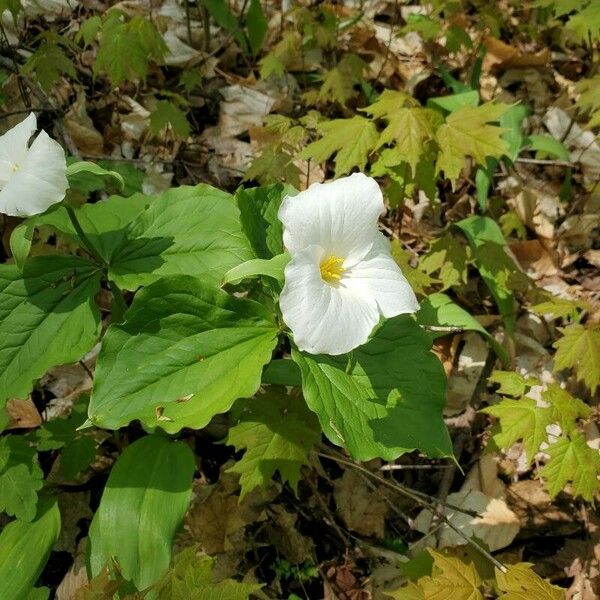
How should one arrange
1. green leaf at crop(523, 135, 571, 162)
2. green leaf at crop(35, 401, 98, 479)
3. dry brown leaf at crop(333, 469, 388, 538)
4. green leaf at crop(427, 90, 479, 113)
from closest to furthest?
1. green leaf at crop(35, 401, 98, 479)
2. dry brown leaf at crop(333, 469, 388, 538)
3. green leaf at crop(427, 90, 479, 113)
4. green leaf at crop(523, 135, 571, 162)

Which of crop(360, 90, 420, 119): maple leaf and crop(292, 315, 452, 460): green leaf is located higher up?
crop(360, 90, 420, 119): maple leaf

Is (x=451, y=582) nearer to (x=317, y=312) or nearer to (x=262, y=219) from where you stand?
(x=317, y=312)

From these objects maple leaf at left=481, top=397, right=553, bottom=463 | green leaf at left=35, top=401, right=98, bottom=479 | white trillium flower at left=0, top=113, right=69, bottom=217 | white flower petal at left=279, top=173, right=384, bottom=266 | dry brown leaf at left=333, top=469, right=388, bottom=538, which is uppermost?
white trillium flower at left=0, top=113, right=69, bottom=217

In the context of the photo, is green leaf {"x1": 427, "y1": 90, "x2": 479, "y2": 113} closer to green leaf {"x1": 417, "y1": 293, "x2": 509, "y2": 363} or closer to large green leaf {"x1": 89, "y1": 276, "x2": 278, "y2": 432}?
green leaf {"x1": 417, "y1": 293, "x2": 509, "y2": 363}

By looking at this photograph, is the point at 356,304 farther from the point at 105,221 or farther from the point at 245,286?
the point at 105,221

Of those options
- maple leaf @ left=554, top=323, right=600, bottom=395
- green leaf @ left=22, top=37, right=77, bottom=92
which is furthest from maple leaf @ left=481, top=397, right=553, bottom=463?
green leaf @ left=22, top=37, right=77, bottom=92

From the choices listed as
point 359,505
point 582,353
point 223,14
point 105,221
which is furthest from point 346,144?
point 223,14

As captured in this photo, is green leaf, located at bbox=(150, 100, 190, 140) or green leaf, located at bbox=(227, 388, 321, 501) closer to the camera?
green leaf, located at bbox=(227, 388, 321, 501)

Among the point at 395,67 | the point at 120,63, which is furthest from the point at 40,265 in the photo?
the point at 395,67
